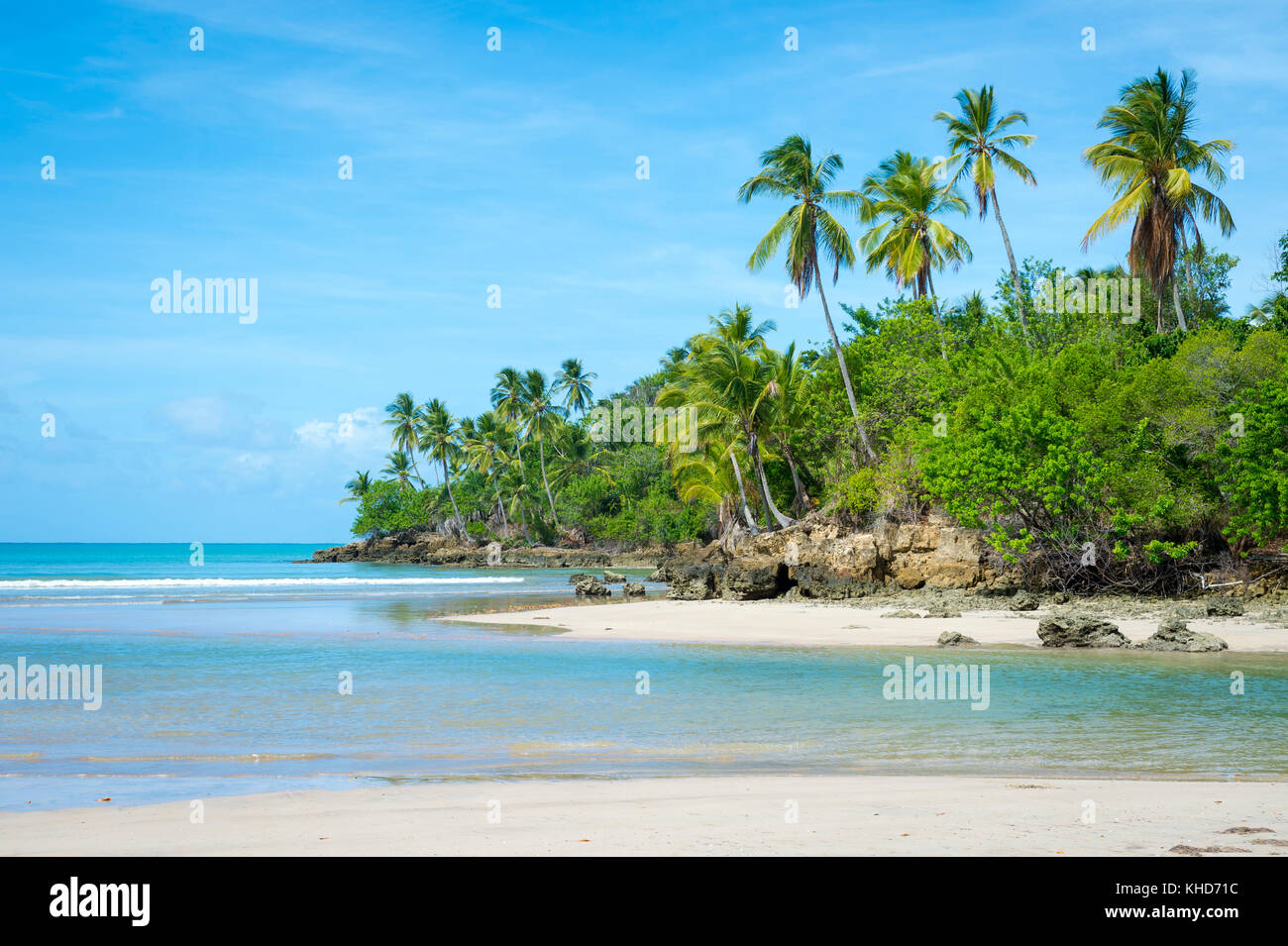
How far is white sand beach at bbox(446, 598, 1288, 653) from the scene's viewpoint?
17469mm

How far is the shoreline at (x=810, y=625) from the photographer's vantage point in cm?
1733

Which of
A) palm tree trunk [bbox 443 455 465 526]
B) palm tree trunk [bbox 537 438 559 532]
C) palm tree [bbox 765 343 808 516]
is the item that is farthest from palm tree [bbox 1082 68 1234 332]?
palm tree trunk [bbox 443 455 465 526]

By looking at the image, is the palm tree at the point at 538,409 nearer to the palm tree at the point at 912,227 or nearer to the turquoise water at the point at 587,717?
the palm tree at the point at 912,227

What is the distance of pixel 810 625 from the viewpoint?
68.6 ft

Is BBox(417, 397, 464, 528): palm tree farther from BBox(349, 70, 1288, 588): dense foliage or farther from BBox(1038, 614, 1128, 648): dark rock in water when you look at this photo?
BBox(1038, 614, 1128, 648): dark rock in water

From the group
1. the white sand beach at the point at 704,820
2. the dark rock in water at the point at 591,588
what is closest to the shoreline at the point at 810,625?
the dark rock in water at the point at 591,588

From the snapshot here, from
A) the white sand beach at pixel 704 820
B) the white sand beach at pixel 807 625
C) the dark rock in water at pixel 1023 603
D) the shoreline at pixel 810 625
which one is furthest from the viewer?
the dark rock in water at pixel 1023 603

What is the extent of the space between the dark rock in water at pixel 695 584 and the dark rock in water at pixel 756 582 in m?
0.68

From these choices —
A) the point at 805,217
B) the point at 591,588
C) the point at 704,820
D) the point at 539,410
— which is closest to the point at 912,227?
the point at 805,217

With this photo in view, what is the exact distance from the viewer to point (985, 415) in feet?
75.5

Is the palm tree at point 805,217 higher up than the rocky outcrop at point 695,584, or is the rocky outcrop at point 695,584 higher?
the palm tree at point 805,217

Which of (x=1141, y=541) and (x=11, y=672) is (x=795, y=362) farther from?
(x=11, y=672)

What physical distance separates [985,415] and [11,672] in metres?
21.3

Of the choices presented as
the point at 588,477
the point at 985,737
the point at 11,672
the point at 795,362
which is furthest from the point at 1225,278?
the point at 588,477
